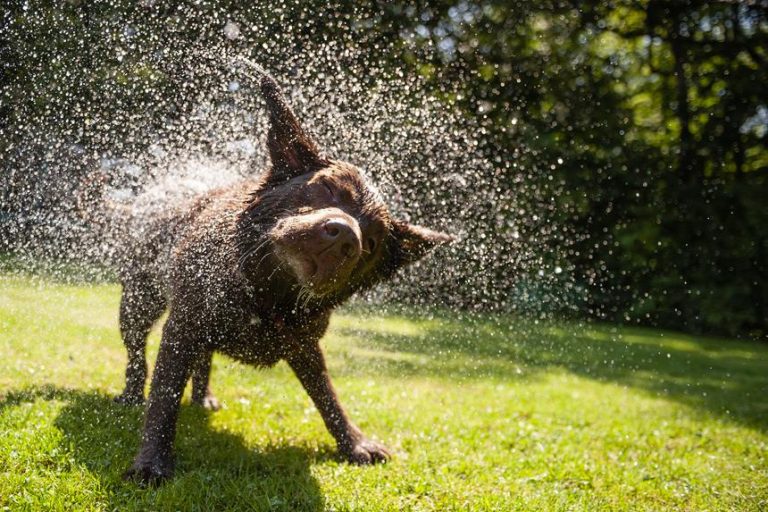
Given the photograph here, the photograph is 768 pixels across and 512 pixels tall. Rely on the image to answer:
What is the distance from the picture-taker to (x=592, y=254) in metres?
14.1

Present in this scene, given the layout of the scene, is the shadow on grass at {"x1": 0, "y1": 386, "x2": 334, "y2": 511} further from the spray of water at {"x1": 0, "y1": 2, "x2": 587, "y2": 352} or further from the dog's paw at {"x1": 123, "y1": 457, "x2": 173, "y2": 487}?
the spray of water at {"x1": 0, "y1": 2, "x2": 587, "y2": 352}

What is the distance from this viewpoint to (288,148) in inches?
133

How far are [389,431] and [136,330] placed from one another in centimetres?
197

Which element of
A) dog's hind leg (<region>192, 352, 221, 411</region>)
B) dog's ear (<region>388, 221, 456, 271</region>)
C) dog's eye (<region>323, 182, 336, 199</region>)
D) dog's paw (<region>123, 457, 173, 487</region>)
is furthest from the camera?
dog's hind leg (<region>192, 352, 221, 411</region>)

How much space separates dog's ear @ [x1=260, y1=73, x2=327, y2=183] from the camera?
10.9ft

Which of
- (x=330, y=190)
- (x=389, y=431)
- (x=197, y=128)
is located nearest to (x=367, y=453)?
(x=389, y=431)

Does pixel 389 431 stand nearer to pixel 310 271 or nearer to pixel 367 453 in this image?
pixel 367 453

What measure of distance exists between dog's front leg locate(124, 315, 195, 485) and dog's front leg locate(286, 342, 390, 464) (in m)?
0.75

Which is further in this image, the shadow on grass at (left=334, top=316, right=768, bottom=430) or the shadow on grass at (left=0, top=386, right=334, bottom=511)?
the shadow on grass at (left=334, top=316, right=768, bottom=430)

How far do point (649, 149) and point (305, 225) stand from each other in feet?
45.9

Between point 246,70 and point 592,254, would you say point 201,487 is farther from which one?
point 592,254

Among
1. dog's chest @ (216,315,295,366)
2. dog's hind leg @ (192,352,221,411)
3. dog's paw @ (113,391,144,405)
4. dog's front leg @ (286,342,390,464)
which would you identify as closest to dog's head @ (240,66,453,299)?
dog's chest @ (216,315,295,366)

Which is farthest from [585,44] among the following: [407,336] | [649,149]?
[407,336]

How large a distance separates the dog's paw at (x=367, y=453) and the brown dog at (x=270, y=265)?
0.72 meters
